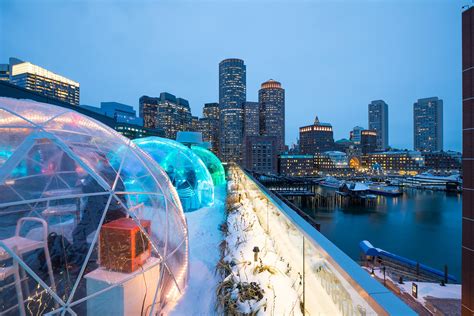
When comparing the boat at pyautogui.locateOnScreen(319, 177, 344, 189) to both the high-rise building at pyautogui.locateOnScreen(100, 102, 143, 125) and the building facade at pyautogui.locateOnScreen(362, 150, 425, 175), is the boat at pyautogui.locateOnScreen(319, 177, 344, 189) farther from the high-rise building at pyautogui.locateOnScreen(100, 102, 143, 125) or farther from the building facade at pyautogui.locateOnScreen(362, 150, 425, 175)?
the high-rise building at pyautogui.locateOnScreen(100, 102, 143, 125)

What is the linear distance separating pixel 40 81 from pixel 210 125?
10826cm

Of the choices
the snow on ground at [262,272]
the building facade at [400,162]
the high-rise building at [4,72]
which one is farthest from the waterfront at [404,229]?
the high-rise building at [4,72]

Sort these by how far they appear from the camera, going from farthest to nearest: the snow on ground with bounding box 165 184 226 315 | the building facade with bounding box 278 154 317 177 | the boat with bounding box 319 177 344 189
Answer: the building facade with bounding box 278 154 317 177
the boat with bounding box 319 177 344 189
the snow on ground with bounding box 165 184 226 315

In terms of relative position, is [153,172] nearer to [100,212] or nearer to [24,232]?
[100,212]

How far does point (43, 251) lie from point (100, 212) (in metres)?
0.72

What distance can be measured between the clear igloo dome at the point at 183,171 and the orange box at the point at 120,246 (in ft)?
22.6

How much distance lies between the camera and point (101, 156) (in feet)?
12.5

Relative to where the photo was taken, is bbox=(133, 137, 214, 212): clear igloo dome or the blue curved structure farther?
the blue curved structure

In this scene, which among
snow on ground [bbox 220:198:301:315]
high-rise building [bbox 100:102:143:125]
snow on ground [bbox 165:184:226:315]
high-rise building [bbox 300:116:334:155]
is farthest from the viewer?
high-rise building [bbox 300:116:334:155]

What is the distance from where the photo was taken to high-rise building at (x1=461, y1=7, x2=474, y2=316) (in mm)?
10312

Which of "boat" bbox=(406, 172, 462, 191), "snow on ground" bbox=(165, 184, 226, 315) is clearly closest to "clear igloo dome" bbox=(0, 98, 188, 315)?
"snow on ground" bbox=(165, 184, 226, 315)

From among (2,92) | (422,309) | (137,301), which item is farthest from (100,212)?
(2,92)

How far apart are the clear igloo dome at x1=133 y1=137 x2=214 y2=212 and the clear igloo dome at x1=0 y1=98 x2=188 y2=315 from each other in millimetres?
6258

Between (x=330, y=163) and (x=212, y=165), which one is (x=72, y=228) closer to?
(x=212, y=165)
